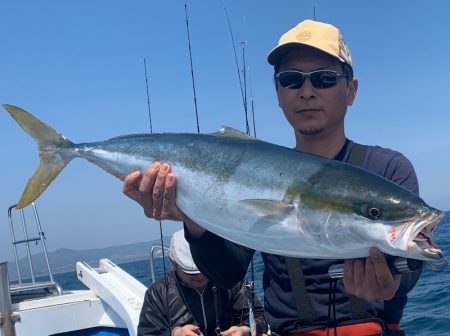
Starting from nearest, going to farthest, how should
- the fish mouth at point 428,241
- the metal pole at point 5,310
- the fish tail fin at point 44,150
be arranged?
the fish mouth at point 428,241 → the fish tail fin at point 44,150 → the metal pole at point 5,310

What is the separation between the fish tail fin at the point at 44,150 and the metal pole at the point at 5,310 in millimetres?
3695

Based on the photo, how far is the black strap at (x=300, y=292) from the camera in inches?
107

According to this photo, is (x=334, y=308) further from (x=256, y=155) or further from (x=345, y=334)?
(x=256, y=155)

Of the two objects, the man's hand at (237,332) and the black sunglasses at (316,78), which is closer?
the black sunglasses at (316,78)

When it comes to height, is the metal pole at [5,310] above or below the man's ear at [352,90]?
below

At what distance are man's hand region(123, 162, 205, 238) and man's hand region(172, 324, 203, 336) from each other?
80.4 inches

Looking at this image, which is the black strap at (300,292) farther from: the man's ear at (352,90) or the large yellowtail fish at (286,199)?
the man's ear at (352,90)

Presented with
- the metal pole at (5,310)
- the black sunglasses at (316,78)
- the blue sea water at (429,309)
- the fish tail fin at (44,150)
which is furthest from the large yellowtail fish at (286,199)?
the blue sea water at (429,309)

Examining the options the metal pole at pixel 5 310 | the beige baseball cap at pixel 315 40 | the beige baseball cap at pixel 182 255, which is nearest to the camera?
the beige baseball cap at pixel 315 40

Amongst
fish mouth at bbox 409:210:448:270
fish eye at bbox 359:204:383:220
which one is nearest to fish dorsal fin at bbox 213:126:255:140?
fish eye at bbox 359:204:383:220

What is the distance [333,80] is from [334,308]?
132 cm

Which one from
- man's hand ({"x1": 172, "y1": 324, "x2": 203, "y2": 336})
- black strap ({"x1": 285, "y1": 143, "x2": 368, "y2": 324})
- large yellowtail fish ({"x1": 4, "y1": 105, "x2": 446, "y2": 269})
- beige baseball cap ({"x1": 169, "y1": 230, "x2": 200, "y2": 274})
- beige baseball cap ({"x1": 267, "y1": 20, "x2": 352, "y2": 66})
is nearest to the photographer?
large yellowtail fish ({"x1": 4, "y1": 105, "x2": 446, "y2": 269})

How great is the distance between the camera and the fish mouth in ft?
6.69

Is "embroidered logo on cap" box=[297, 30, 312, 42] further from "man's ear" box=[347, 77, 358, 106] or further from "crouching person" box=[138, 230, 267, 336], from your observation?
"crouching person" box=[138, 230, 267, 336]
